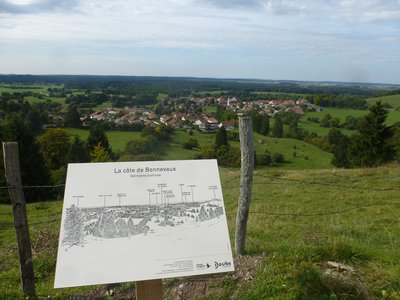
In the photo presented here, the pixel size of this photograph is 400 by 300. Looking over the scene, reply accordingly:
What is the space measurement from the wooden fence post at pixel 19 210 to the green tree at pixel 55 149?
40.5 meters

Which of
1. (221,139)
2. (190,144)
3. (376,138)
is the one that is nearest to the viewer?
(376,138)

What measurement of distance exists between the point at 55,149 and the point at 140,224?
43179 mm

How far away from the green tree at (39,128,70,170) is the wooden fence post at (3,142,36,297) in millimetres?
40483

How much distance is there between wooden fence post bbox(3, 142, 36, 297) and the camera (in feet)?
12.6

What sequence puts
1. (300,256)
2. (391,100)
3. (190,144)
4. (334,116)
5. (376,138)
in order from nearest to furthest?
(300,256) → (376,138) → (190,144) → (334,116) → (391,100)

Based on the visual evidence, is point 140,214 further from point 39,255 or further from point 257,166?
point 257,166

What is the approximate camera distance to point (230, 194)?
14.9 metres

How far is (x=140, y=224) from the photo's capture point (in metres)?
3.21

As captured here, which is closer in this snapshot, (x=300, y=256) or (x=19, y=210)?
(x=19, y=210)

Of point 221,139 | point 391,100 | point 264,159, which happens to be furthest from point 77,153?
point 391,100

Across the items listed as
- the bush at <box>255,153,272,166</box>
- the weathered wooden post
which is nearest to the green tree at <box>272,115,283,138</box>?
the bush at <box>255,153,272,166</box>

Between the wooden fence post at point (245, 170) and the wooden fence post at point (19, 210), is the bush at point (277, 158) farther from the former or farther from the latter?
the wooden fence post at point (19, 210)

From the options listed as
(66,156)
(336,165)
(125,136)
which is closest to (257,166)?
(336,165)

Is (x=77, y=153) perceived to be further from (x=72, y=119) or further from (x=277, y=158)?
(x=277, y=158)
